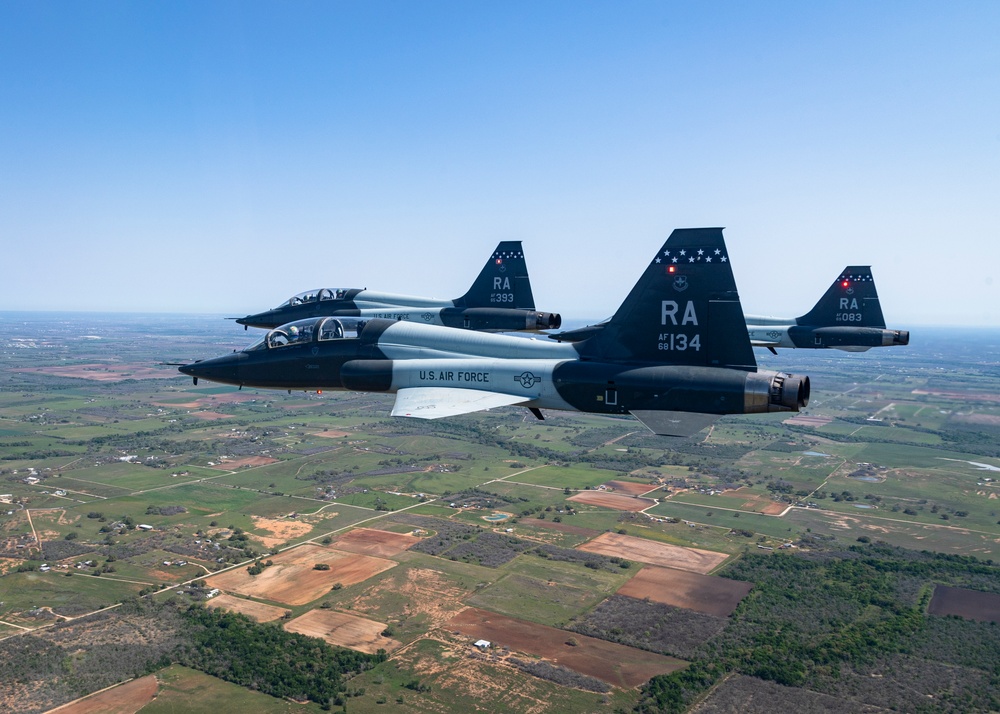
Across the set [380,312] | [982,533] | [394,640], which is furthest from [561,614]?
[982,533]

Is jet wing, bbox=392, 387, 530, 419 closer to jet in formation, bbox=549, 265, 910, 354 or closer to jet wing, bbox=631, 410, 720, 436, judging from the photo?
jet wing, bbox=631, 410, 720, 436

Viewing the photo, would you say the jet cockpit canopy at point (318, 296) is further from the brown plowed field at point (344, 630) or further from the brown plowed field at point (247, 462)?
the brown plowed field at point (247, 462)

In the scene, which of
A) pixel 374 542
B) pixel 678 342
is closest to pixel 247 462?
pixel 374 542

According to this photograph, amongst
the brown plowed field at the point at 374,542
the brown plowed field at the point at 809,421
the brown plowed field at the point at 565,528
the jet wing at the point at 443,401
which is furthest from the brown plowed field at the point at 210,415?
the jet wing at the point at 443,401

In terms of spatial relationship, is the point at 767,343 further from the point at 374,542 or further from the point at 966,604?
the point at 374,542

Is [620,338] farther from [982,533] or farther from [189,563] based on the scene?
[982,533]

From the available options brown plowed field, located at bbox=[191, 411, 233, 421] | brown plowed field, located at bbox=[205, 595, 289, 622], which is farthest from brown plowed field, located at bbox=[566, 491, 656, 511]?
brown plowed field, located at bbox=[191, 411, 233, 421]

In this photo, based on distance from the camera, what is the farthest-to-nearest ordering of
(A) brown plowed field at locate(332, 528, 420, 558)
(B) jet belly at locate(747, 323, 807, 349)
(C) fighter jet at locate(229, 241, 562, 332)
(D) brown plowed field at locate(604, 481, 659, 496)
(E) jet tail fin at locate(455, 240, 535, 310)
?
(D) brown plowed field at locate(604, 481, 659, 496)
(A) brown plowed field at locate(332, 528, 420, 558)
(B) jet belly at locate(747, 323, 807, 349)
(E) jet tail fin at locate(455, 240, 535, 310)
(C) fighter jet at locate(229, 241, 562, 332)
